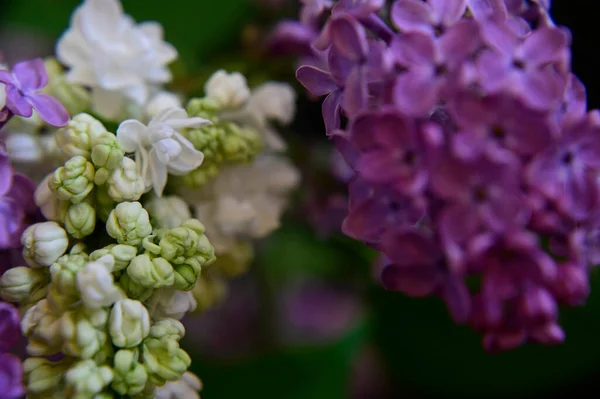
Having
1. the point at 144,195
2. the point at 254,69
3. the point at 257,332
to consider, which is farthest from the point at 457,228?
the point at 257,332

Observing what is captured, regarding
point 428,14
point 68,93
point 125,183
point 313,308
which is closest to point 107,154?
point 125,183

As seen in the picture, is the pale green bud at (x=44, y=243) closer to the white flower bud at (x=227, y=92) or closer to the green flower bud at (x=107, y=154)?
the green flower bud at (x=107, y=154)

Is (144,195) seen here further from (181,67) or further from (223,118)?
(181,67)

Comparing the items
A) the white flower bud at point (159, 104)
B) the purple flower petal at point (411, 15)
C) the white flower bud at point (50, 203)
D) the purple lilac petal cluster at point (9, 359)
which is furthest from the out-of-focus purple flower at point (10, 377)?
the purple flower petal at point (411, 15)

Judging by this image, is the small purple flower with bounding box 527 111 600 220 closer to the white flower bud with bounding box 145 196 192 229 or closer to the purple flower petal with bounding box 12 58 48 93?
the white flower bud with bounding box 145 196 192 229

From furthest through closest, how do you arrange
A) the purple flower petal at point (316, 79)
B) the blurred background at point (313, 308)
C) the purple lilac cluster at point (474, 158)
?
the blurred background at point (313, 308) → the purple flower petal at point (316, 79) → the purple lilac cluster at point (474, 158)
